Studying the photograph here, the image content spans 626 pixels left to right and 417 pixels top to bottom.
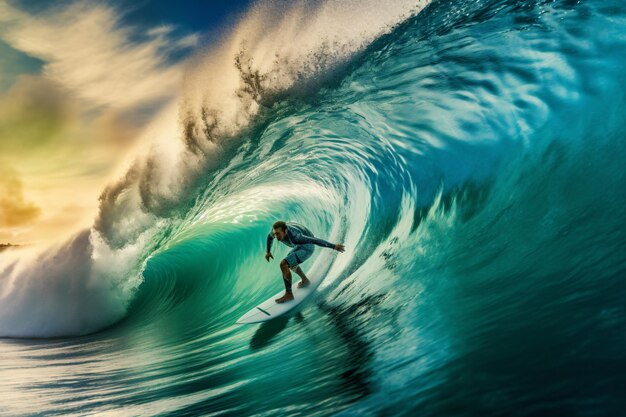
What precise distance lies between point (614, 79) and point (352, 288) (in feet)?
14.2

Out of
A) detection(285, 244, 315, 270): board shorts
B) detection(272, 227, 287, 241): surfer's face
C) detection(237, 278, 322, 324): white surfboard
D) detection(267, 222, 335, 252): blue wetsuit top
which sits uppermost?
detection(272, 227, 287, 241): surfer's face

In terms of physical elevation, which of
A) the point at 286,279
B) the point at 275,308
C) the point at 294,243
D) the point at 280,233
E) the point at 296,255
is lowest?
the point at 275,308

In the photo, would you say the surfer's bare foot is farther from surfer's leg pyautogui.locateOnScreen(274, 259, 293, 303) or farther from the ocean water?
the ocean water

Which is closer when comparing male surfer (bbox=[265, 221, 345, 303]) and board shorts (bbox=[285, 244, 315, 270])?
male surfer (bbox=[265, 221, 345, 303])

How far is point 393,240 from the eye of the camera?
23.2 ft

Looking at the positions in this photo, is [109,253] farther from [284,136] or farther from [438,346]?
[438,346]

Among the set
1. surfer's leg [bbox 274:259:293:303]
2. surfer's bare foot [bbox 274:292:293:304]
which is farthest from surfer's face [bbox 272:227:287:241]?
surfer's bare foot [bbox 274:292:293:304]

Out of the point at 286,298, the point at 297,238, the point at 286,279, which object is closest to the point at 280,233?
the point at 297,238

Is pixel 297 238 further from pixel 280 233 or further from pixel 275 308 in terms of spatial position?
pixel 275 308

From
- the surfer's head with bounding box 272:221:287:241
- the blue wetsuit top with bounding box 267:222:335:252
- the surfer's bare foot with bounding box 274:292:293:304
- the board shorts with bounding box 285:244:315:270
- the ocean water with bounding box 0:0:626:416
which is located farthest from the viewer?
the surfer's bare foot with bounding box 274:292:293:304

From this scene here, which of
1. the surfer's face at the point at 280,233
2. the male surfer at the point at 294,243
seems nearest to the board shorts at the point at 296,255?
the male surfer at the point at 294,243

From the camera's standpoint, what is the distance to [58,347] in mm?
8883

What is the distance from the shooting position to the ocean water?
263 centimetres

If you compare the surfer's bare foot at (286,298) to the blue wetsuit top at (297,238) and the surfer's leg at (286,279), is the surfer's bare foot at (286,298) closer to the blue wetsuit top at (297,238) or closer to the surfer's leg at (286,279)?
the surfer's leg at (286,279)
